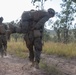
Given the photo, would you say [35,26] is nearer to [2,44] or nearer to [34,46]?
[34,46]

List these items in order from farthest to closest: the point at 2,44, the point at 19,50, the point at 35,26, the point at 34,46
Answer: the point at 19,50 → the point at 2,44 → the point at 34,46 → the point at 35,26

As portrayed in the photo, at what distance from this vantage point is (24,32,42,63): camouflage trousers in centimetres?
983

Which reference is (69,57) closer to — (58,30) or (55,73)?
(55,73)

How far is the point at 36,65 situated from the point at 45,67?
0.37 meters

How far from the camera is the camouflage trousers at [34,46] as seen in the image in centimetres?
983

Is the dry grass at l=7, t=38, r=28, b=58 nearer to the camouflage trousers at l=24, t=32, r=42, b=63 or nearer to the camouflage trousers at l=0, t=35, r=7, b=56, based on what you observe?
the camouflage trousers at l=0, t=35, r=7, b=56

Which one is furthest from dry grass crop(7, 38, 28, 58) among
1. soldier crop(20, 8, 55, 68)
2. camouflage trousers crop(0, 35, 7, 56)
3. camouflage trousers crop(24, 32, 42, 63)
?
soldier crop(20, 8, 55, 68)

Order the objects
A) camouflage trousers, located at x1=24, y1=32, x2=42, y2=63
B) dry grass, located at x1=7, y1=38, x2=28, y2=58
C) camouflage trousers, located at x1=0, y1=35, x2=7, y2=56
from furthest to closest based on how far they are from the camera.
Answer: dry grass, located at x1=7, y1=38, x2=28, y2=58 → camouflage trousers, located at x1=0, y1=35, x2=7, y2=56 → camouflage trousers, located at x1=24, y1=32, x2=42, y2=63

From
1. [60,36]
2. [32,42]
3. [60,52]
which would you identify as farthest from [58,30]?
[32,42]

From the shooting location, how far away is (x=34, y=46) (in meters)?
10.0

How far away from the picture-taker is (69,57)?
45.6 feet

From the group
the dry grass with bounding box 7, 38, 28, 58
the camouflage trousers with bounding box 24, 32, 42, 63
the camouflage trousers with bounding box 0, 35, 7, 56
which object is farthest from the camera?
the dry grass with bounding box 7, 38, 28, 58

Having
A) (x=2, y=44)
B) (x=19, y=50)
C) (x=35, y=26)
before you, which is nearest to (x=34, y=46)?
(x=35, y=26)

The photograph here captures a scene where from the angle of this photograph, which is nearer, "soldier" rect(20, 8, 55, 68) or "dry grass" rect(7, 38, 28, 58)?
"soldier" rect(20, 8, 55, 68)
